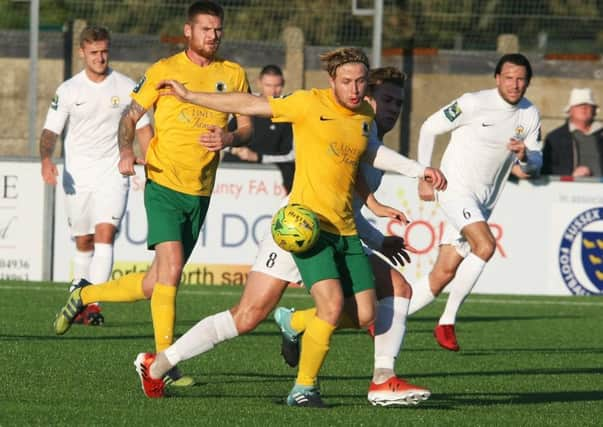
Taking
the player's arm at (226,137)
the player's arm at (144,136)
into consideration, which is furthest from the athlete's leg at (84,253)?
the player's arm at (226,137)

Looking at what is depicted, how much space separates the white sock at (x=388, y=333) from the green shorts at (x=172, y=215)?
149 centimetres

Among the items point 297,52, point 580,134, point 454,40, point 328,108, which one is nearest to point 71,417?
point 328,108

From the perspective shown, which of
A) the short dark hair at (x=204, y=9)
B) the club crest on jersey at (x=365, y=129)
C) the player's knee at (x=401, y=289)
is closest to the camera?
the club crest on jersey at (x=365, y=129)

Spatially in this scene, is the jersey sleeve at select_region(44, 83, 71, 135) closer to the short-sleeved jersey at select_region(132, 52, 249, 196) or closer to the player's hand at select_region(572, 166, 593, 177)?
the short-sleeved jersey at select_region(132, 52, 249, 196)

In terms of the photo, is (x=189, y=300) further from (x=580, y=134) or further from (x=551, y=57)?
(x=551, y=57)

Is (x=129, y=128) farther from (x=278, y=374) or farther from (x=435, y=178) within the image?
(x=435, y=178)

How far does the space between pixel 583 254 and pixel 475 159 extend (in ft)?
17.4

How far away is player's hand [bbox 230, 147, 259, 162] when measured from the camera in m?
17.8

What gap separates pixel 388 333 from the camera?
29.5 feet

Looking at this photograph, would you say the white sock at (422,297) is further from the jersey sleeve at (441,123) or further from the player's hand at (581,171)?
the player's hand at (581,171)

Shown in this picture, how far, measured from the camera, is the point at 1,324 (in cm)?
1311

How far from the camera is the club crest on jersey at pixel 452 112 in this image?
13.0 metres

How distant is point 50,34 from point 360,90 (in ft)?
37.9

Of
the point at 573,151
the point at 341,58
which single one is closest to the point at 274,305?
the point at 341,58
